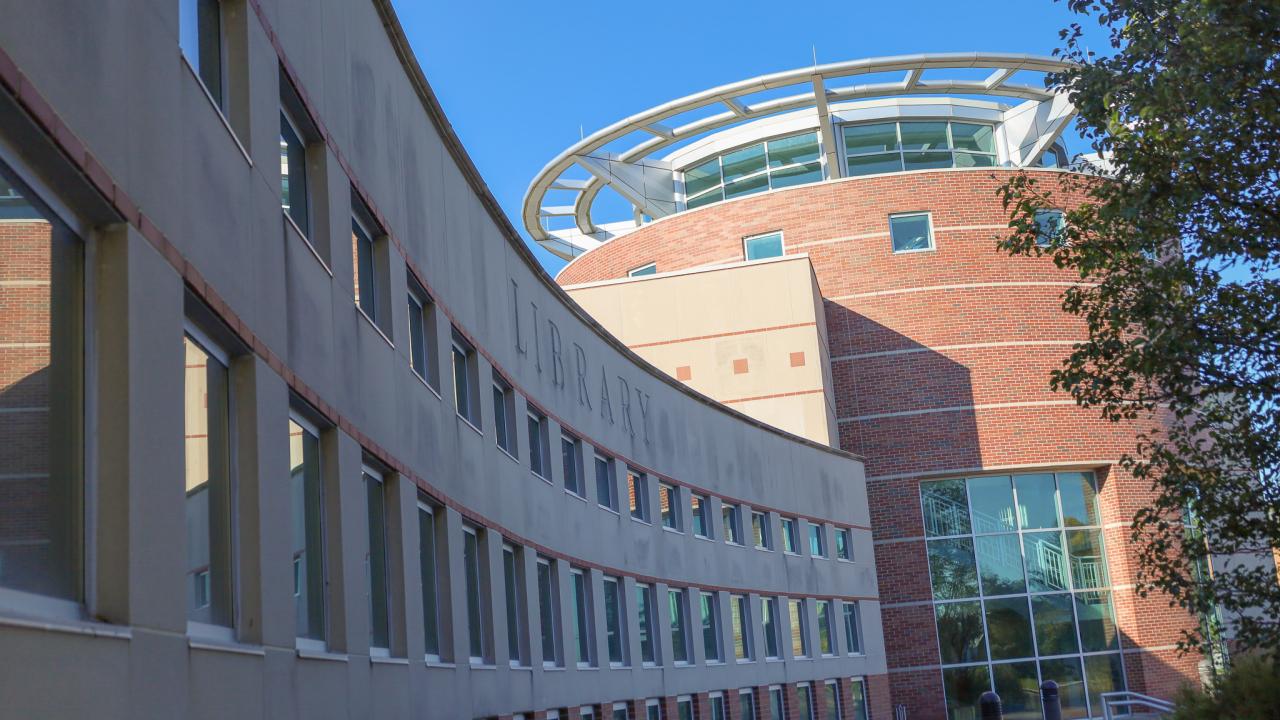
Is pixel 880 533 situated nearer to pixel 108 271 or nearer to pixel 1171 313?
pixel 1171 313

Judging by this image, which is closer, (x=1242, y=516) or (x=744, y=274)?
(x=1242, y=516)

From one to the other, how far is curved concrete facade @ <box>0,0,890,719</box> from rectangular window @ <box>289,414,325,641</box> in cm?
11

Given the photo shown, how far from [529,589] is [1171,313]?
8811 mm

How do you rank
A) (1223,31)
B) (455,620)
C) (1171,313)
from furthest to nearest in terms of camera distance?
(455,620) → (1171,313) → (1223,31)

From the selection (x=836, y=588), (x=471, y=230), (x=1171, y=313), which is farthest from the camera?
(x=836, y=588)

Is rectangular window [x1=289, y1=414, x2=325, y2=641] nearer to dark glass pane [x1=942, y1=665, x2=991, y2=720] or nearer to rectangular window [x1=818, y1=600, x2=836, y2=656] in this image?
rectangular window [x1=818, y1=600, x2=836, y2=656]

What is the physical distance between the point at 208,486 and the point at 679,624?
19.9 metres

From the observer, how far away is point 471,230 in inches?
648

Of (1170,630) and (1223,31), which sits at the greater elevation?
(1223,31)

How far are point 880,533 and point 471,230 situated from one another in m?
25.1

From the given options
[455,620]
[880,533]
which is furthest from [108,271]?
[880,533]

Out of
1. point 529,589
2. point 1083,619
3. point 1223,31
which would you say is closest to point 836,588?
point 1083,619

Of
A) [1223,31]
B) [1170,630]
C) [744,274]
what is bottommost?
[1170,630]

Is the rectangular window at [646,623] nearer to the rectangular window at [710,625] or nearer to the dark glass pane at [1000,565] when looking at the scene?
the rectangular window at [710,625]
